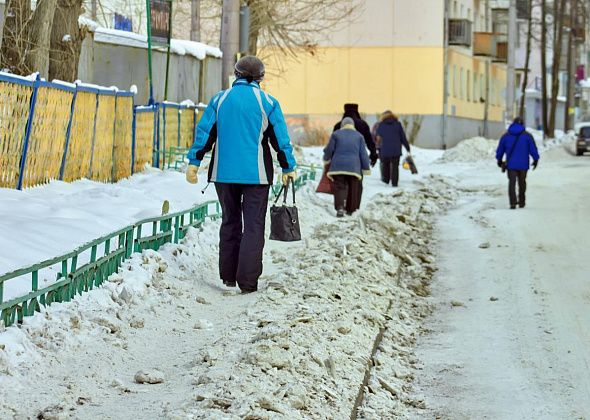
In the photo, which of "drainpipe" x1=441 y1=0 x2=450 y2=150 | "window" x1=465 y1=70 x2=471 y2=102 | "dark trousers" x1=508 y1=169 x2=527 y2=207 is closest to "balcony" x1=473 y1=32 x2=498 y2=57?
"window" x1=465 y1=70 x2=471 y2=102

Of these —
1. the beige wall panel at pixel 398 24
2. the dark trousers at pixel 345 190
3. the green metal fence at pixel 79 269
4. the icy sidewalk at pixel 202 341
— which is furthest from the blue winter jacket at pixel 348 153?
the beige wall panel at pixel 398 24

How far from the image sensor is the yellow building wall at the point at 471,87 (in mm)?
57375

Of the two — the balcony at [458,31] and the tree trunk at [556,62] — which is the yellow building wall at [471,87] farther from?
the tree trunk at [556,62]

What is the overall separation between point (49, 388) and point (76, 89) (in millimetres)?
11182

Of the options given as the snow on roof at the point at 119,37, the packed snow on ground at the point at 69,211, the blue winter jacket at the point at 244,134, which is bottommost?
the packed snow on ground at the point at 69,211

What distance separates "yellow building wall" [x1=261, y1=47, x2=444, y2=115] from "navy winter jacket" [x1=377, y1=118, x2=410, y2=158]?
2508 centimetres

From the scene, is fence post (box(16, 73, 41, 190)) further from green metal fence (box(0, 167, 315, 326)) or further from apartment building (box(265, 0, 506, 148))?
apartment building (box(265, 0, 506, 148))

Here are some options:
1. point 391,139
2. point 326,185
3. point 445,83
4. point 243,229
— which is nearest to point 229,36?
point 326,185

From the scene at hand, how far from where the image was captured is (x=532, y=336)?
9.99 metres

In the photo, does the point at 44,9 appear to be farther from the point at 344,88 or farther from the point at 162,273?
the point at 344,88

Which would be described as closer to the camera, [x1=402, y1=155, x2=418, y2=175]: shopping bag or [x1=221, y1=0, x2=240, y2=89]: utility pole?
[x1=221, y1=0, x2=240, y2=89]: utility pole

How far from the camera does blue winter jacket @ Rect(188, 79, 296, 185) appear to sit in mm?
10625

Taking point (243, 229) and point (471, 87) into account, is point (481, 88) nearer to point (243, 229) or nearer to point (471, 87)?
point (471, 87)

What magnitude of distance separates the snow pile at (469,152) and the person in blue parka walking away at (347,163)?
24.9 m
